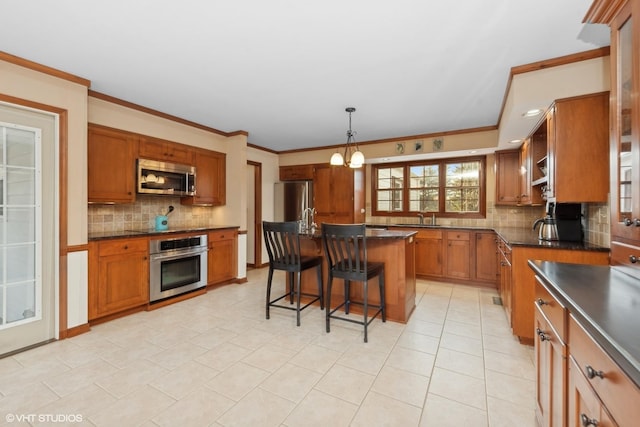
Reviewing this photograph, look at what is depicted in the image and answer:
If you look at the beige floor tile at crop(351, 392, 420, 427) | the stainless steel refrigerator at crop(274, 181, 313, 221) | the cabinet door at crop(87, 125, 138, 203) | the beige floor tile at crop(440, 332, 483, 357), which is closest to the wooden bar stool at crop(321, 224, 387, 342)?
the beige floor tile at crop(440, 332, 483, 357)

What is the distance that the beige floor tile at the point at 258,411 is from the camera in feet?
5.27

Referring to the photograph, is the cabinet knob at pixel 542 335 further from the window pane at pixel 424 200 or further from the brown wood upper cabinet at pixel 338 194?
the brown wood upper cabinet at pixel 338 194

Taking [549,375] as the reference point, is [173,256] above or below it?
above

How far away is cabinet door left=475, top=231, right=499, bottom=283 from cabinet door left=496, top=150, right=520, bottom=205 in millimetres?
586

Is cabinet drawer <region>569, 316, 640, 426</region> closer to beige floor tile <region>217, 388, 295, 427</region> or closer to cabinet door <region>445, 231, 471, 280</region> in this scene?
beige floor tile <region>217, 388, 295, 427</region>

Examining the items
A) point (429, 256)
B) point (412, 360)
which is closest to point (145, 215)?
point (412, 360)

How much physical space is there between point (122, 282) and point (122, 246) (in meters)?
0.39

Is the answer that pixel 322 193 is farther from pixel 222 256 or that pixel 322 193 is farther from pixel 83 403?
pixel 83 403

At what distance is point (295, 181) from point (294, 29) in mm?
3867

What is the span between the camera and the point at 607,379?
77 centimetres

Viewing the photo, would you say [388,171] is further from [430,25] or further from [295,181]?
[430,25]

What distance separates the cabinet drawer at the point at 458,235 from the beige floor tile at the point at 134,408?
4.04 m

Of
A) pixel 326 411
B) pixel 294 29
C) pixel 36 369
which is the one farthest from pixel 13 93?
pixel 326 411

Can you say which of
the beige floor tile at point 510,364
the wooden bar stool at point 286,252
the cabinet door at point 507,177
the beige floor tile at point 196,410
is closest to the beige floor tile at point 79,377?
the beige floor tile at point 196,410
